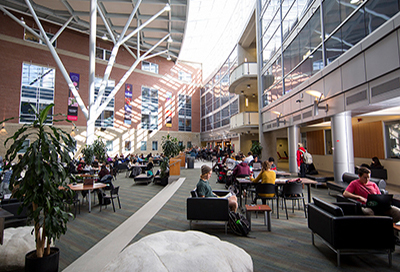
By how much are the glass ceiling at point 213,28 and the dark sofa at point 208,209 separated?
1818 centimetres

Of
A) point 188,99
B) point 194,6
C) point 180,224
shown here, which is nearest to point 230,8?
point 194,6

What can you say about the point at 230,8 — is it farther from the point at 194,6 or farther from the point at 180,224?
the point at 180,224

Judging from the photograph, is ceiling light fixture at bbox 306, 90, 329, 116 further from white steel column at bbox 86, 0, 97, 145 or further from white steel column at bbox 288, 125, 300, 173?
white steel column at bbox 86, 0, 97, 145

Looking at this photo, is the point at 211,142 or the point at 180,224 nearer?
the point at 180,224

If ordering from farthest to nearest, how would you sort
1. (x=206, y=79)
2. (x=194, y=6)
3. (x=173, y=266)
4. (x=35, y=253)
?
(x=206, y=79)
(x=194, y=6)
(x=35, y=253)
(x=173, y=266)

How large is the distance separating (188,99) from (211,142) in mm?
7764

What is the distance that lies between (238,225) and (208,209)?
2.00 feet

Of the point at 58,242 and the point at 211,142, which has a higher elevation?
the point at 211,142

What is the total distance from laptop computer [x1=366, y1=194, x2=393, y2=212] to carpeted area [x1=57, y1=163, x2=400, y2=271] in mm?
624

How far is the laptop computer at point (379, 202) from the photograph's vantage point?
339 cm

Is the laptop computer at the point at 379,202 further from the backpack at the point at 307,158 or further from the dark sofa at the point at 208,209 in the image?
the backpack at the point at 307,158

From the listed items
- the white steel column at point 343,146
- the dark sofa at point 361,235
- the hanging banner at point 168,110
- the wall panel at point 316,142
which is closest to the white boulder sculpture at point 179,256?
the dark sofa at point 361,235

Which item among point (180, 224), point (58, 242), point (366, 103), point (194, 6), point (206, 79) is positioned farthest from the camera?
point (206, 79)

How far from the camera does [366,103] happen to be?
5871mm
